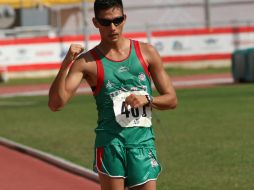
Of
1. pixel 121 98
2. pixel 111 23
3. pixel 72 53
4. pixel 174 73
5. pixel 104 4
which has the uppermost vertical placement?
pixel 104 4

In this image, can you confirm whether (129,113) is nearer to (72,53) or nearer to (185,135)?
(72,53)

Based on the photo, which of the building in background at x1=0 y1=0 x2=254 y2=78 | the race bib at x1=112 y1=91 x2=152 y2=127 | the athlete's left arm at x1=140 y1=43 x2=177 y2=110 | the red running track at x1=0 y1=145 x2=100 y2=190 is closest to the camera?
the race bib at x1=112 y1=91 x2=152 y2=127

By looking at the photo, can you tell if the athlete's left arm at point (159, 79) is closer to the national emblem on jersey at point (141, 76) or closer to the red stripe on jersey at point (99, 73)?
the national emblem on jersey at point (141, 76)

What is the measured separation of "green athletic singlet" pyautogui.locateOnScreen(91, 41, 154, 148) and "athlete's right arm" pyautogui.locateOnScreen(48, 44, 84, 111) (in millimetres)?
155

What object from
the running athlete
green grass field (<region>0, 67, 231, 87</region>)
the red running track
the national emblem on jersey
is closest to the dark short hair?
the running athlete

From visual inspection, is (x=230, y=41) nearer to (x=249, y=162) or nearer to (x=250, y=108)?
(x=250, y=108)

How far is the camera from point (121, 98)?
6793 mm

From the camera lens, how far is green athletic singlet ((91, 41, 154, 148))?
22.3ft

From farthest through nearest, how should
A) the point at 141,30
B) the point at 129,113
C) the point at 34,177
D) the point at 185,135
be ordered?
the point at 141,30 → the point at 185,135 → the point at 34,177 → the point at 129,113

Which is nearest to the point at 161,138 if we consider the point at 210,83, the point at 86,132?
the point at 86,132

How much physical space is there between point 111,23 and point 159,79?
589mm

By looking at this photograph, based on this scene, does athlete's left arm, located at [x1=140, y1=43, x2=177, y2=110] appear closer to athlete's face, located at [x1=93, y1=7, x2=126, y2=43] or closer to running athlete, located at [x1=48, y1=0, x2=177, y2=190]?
running athlete, located at [x1=48, y1=0, x2=177, y2=190]

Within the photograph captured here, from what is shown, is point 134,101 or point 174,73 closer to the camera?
point 134,101

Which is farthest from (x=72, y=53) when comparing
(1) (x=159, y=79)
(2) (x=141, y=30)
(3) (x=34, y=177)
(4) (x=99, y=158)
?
(2) (x=141, y=30)
